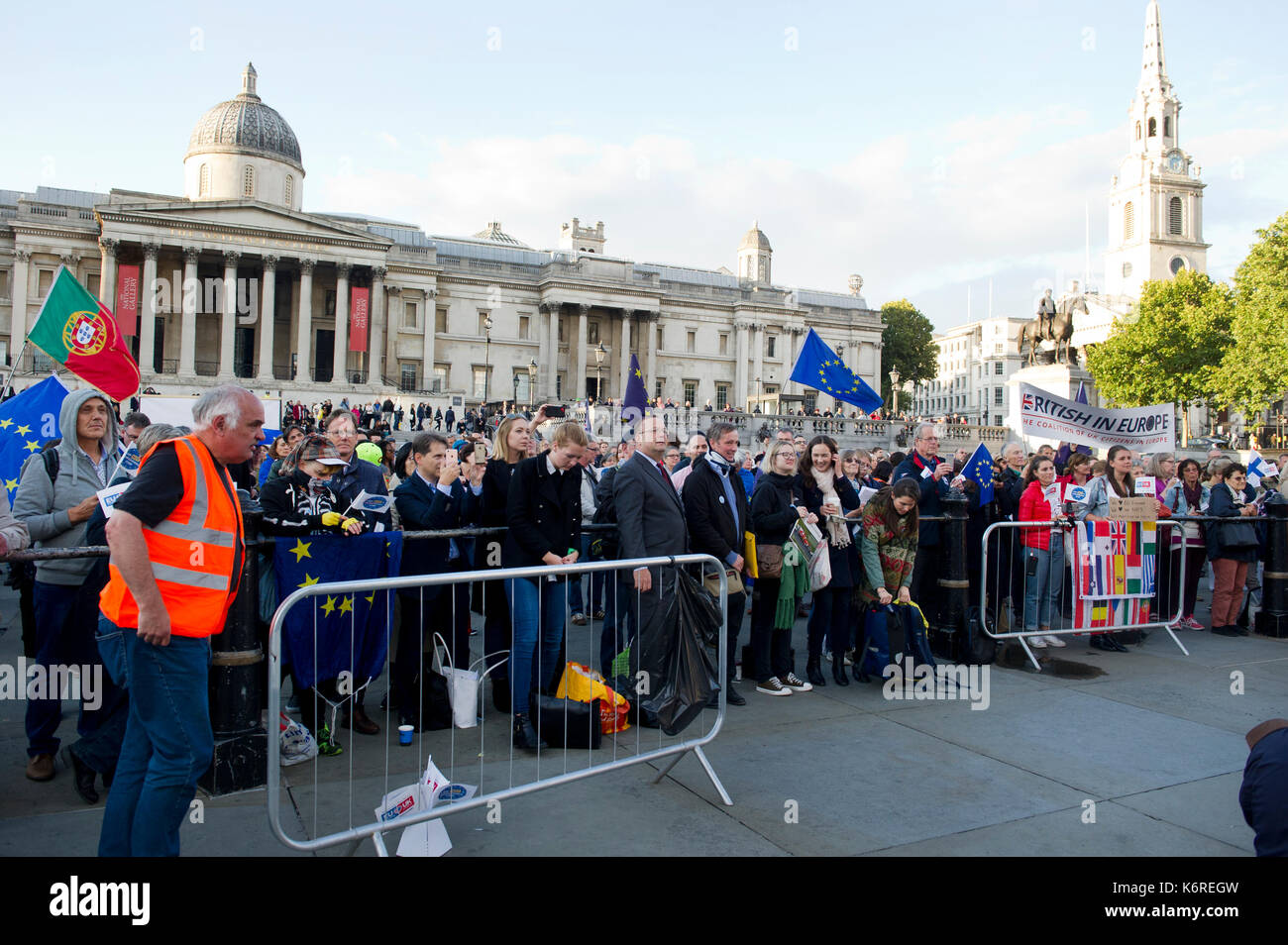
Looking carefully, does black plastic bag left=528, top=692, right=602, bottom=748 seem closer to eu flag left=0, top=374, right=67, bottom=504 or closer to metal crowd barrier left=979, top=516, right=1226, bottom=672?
metal crowd barrier left=979, top=516, right=1226, bottom=672

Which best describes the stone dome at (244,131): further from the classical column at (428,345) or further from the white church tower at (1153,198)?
the white church tower at (1153,198)

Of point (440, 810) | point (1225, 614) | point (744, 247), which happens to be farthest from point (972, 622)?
point (744, 247)

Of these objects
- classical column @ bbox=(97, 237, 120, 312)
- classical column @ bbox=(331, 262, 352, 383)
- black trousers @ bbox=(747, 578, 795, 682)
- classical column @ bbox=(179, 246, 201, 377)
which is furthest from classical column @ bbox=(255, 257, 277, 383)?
black trousers @ bbox=(747, 578, 795, 682)

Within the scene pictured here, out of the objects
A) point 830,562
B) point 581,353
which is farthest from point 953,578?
point 581,353

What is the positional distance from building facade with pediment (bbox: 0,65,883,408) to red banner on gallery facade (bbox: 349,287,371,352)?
123mm

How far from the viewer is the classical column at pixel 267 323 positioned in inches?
2050

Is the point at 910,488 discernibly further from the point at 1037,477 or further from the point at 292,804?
the point at 292,804

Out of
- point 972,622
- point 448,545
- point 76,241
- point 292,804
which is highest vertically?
point 76,241

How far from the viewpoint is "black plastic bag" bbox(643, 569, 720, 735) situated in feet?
15.5

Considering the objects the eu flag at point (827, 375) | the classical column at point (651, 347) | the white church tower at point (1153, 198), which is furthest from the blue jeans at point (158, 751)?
the white church tower at point (1153, 198)

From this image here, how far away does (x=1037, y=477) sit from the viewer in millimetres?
8703

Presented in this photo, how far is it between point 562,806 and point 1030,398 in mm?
9022

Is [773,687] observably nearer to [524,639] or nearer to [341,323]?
[524,639]

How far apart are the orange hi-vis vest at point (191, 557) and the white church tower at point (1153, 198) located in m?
96.4
